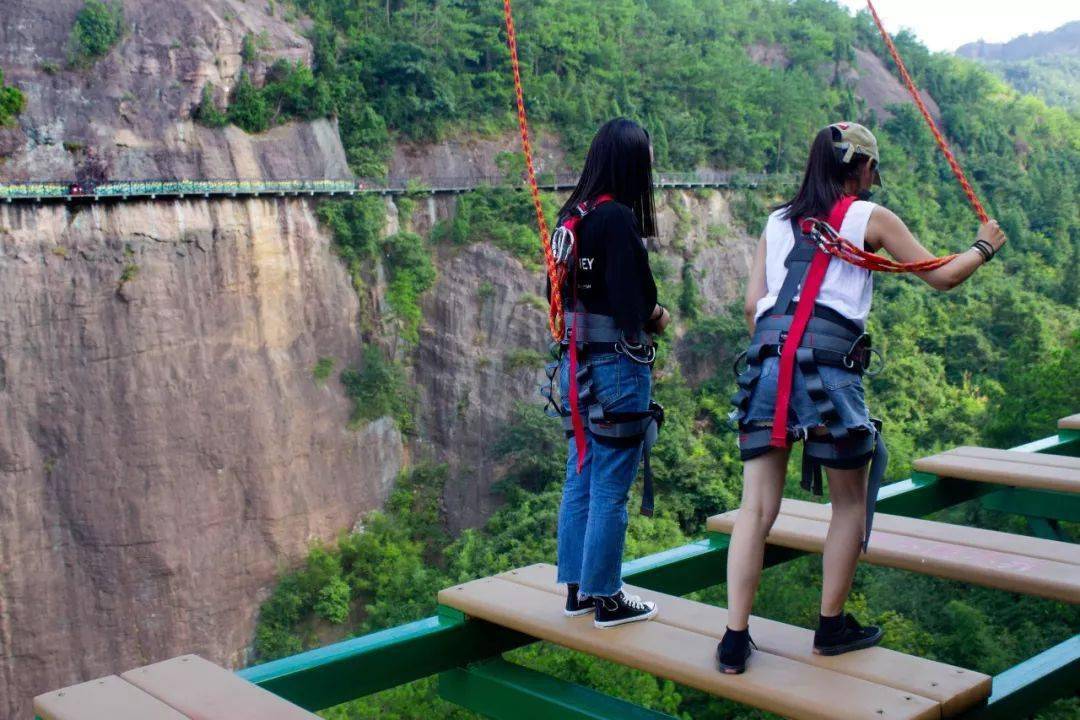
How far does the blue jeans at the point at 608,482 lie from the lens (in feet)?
Answer: 9.87

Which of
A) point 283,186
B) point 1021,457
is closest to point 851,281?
point 1021,457

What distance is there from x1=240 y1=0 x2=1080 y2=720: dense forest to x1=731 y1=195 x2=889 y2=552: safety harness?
10627 mm

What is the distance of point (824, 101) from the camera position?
41562 mm

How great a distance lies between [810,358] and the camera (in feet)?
8.83

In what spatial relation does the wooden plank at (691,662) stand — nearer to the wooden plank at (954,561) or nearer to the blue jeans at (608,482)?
the blue jeans at (608,482)

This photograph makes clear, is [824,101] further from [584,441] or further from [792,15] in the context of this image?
[584,441]

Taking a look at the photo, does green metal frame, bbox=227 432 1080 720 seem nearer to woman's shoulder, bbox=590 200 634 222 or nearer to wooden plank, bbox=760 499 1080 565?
wooden plank, bbox=760 499 1080 565

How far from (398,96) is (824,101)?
1803cm

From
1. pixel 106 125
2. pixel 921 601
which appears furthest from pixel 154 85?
pixel 921 601

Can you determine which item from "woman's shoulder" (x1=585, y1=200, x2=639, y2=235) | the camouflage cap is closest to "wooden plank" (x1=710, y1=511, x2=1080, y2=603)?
"woman's shoulder" (x1=585, y1=200, x2=639, y2=235)

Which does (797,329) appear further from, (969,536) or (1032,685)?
(969,536)

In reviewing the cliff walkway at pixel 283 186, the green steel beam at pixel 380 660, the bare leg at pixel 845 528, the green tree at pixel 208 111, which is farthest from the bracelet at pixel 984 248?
the green tree at pixel 208 111

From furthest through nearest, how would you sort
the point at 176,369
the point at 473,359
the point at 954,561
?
1. the point at 473,359
2. the point at 176,369
3. the point at 954,561

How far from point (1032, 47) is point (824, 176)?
105 meters
